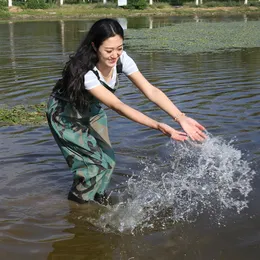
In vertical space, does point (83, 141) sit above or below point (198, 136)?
below

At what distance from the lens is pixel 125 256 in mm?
3881

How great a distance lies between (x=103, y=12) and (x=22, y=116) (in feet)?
142

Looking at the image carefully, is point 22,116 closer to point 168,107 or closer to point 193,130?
point 168,107

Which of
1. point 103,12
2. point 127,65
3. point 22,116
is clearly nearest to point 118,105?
point 127,65

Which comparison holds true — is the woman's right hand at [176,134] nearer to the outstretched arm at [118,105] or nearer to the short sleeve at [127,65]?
the outstretched arm at [118,105]

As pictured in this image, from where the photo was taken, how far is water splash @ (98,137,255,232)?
4535 mm

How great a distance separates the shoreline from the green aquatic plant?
3627cm

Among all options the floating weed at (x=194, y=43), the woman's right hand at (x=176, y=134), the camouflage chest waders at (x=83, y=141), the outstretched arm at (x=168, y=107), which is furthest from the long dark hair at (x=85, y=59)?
the floating weed at (x=194, y=43)

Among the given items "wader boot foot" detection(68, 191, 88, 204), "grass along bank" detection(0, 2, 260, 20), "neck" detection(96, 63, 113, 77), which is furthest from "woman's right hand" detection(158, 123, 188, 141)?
"grass along bank" detection(0, 2, 260, 20)

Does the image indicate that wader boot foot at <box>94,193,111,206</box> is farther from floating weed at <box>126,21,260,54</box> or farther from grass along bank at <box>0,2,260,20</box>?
grass along bank at <box>0,2,260,20</box>

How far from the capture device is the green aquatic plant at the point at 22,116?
775 cm

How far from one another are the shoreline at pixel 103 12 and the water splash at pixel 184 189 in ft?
129

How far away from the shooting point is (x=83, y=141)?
4.33 metres

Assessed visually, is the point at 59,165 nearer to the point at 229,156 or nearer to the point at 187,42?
the point at 229,156
